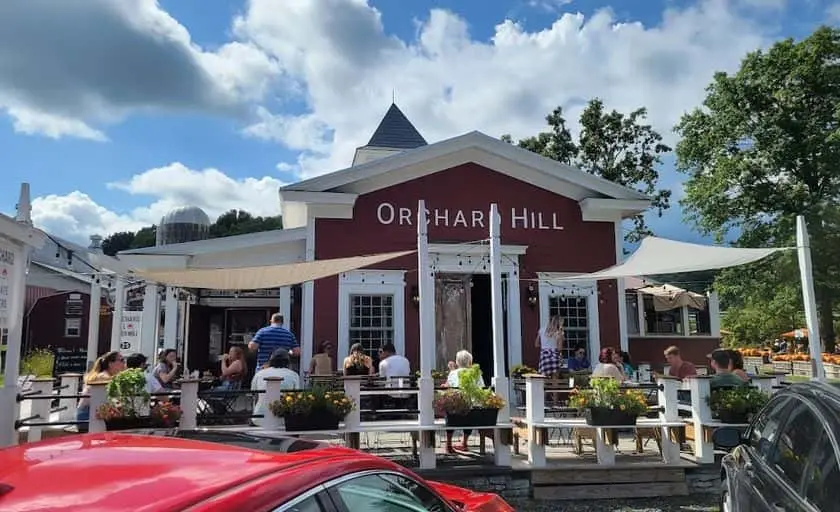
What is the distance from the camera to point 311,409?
6395 millimetres

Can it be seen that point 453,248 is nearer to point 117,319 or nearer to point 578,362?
point 578,362

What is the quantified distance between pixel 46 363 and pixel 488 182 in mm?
16150

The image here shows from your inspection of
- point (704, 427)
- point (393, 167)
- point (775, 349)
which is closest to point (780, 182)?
point (775, 349)

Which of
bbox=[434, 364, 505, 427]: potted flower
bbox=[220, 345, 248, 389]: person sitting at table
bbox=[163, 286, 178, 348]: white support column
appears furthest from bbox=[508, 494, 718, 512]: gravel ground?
bbox=[163, 286, 178, 348]: white support column

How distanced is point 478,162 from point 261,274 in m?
5.04

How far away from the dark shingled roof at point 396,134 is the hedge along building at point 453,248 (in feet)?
29.6

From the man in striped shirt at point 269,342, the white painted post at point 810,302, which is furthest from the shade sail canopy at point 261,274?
the white painted post at point 810,302

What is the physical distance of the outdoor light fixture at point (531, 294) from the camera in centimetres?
1180

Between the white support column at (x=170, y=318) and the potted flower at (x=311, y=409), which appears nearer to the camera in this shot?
the potted flower at (x=311, y=409)

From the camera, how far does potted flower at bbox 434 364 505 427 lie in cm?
670

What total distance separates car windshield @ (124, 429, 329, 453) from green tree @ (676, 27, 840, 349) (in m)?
24.0

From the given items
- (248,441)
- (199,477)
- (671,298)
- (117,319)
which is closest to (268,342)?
(117,319)

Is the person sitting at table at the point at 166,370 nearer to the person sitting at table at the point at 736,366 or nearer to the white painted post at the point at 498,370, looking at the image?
the white painted post at the point at 498,370

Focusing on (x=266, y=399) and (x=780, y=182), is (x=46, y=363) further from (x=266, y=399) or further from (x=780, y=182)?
(x=780, y=182)
